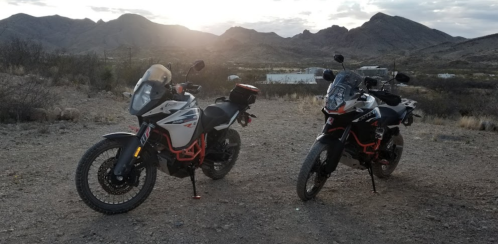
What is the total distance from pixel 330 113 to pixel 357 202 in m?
1.12

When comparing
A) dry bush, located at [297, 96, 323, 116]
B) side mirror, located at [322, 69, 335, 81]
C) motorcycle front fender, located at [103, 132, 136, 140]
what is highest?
side mirror, located at [322, 69, 335, 81]

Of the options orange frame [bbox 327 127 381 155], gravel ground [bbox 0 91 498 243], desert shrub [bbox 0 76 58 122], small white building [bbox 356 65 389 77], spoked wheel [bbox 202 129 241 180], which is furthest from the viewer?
desert shrub [bbox 0 76 58 122]

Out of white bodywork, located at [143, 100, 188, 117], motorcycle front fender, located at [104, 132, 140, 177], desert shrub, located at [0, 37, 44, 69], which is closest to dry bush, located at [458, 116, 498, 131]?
white bodywork, located at [143, 100, 188, 117]

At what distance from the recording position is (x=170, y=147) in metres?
4.61

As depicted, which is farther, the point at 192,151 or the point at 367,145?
the point at 367,145

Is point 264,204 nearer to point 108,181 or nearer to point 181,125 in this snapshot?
point 181,125

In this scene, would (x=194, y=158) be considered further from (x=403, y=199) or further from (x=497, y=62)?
(x=497, y=62)

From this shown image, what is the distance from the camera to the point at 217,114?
5141mm

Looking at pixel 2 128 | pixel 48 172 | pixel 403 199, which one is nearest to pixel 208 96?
pixel 2 128

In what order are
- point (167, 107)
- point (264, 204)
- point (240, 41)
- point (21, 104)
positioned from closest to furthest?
point (167, 107)
point (264, 204)
point (21, 104)
point (240, 41)

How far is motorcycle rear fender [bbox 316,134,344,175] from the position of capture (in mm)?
4781

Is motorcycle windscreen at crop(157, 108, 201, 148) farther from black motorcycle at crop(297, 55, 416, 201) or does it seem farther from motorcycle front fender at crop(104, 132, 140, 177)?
black motorcycle at crop(297, 55, 416, 201)

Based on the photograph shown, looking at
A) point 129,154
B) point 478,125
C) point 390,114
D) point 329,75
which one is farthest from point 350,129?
point 478,125

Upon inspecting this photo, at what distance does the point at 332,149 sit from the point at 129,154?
210cm
